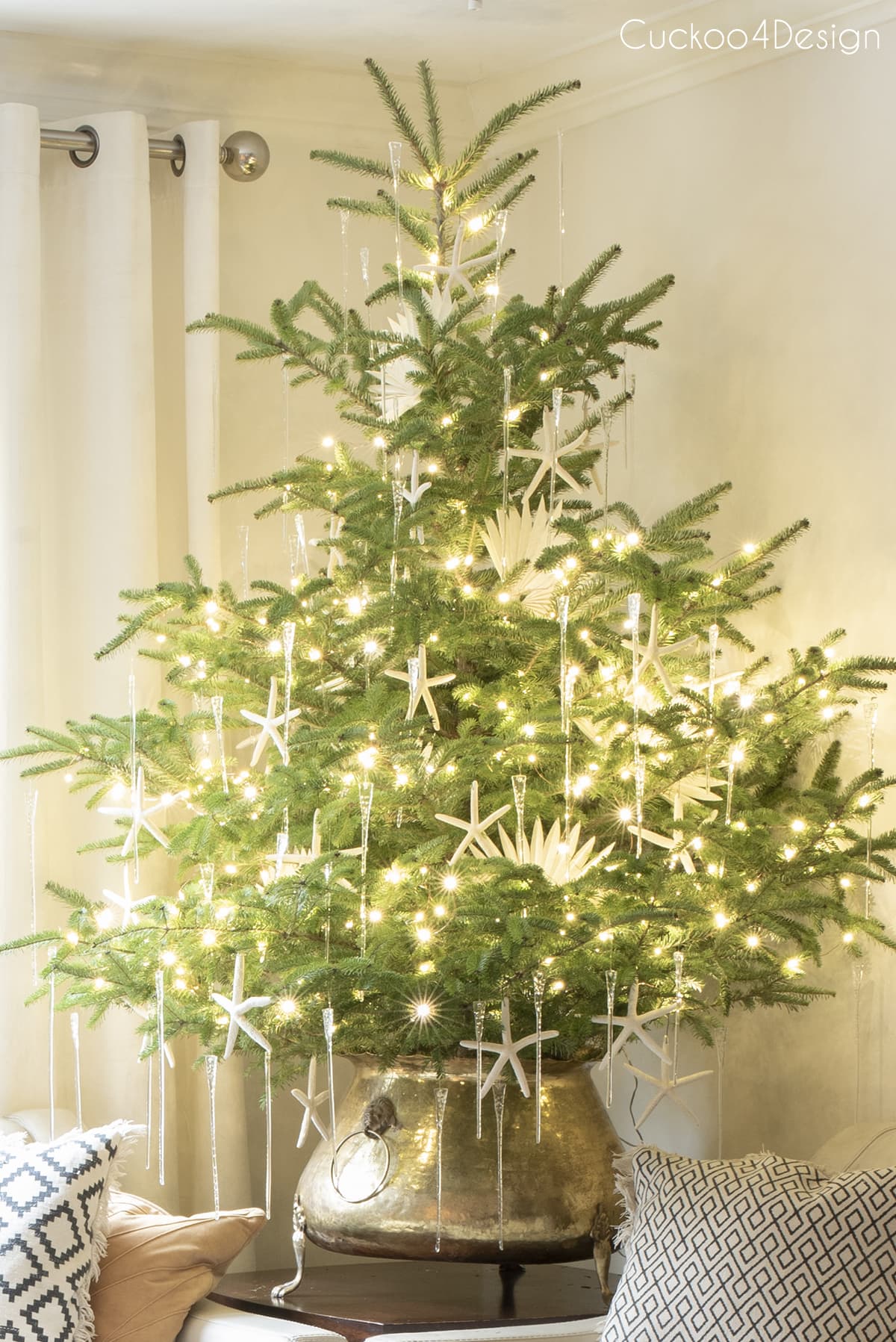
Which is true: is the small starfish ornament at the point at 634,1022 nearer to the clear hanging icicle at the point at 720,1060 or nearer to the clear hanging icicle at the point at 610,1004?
the clear hanging icicle at the point at 610,1004

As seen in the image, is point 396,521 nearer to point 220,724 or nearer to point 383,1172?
point 220,724

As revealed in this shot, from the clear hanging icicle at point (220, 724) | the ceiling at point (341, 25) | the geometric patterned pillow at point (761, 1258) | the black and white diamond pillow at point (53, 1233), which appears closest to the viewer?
the geometric patterned pillow at point (761, 1258)

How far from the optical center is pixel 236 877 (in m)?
2.39

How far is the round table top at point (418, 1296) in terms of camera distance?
2088 mm

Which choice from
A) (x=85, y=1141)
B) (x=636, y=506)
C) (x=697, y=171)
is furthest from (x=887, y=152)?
(x=85, y=1141)

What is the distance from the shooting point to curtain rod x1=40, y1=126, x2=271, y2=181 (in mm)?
2789

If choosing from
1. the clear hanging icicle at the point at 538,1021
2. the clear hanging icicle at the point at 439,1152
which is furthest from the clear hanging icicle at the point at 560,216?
the clear hanging icicle at the point at 439,1152

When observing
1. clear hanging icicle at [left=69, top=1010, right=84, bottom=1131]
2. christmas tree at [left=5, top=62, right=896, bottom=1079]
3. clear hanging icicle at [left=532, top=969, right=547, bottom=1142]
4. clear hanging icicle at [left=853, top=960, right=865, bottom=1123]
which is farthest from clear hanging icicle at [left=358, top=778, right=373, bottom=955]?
Answer: clear hanging icicle at [left=853, top=960, right=865, bottom=1123]

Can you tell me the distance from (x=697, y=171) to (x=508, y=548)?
100 cm

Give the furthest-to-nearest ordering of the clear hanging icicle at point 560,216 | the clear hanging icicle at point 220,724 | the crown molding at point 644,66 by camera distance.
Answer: the clear hanging icicle at point 560,216
the crown molding at point 644,66
the clear hanging icicle at point 220,724

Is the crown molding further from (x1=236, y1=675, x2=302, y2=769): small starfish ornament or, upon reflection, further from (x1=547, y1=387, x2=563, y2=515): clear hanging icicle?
(x1=236, y1=675, x2=302, y2=769): small starfish ornament

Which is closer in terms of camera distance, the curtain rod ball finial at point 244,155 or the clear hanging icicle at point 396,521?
the clear hanging icicle at point 396,521

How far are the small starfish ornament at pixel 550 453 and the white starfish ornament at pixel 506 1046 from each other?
770mm

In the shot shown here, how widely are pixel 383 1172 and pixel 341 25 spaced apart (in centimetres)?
203
